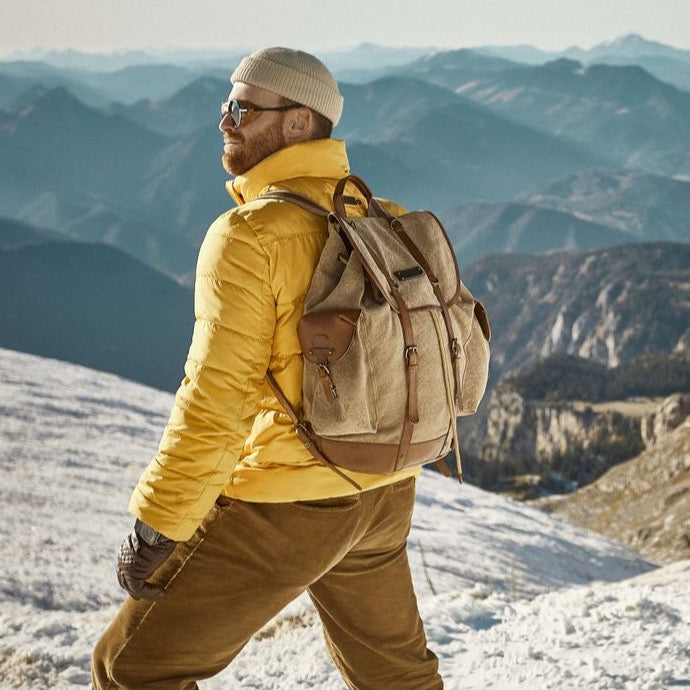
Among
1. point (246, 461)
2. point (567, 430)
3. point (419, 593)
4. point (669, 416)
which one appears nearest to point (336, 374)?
point (246, 461)

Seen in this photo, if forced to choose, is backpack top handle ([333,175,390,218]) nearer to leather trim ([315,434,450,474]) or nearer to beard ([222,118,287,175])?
beard ([222,118,287,175])

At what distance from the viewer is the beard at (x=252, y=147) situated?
364 cm

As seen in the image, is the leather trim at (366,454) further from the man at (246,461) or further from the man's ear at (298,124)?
the man's ear at (298,124)

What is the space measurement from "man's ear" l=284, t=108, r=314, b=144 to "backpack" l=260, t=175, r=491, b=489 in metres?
0.27

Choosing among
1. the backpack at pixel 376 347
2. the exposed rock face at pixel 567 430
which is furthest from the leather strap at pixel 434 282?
the exposed rock face at pixel 567 430

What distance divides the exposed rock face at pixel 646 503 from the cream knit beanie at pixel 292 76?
203 ft

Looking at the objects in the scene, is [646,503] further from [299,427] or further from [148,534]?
[148,534]

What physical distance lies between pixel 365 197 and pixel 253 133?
0.54m

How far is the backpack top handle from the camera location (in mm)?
3416

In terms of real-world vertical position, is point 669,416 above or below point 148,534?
below

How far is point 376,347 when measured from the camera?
10.7 feet

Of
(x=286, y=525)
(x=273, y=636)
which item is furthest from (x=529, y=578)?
(x=286, y=525)

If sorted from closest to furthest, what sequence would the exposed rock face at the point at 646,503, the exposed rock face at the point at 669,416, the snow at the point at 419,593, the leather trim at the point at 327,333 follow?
the leather trim at the point at 327,333
the snow at the point at 419,593
the exposed rock face at the point at 646,503
the exposed rock face at the point at 669,416

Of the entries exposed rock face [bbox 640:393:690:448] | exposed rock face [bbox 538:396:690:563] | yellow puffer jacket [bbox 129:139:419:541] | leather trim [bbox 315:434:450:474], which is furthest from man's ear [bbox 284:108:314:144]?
exposed rock face [bbox 640:393:690:448]
